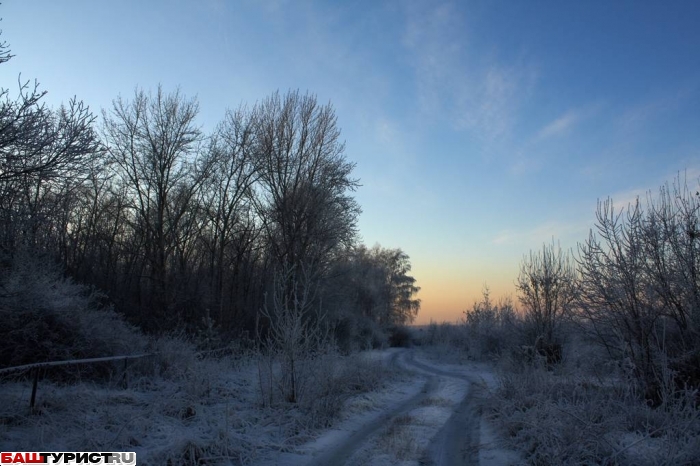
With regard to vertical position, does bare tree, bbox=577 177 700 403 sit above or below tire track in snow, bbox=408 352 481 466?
above

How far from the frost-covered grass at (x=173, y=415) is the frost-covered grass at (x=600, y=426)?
154 inches

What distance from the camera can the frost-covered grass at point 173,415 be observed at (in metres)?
6.73

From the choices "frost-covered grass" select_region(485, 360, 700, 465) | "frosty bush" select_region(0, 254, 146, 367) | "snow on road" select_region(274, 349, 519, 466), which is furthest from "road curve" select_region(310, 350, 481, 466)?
"frosty bush" select_region(0, 254, 146, 367)

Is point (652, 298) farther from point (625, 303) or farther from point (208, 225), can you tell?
point (208, 225)

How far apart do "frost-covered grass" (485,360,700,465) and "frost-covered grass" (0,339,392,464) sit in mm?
3911

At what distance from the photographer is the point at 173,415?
8.85m

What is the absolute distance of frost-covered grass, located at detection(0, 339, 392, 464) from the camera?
6.73m

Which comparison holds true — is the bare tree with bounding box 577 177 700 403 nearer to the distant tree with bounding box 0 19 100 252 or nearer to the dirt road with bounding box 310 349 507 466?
the dirt road with bounding box 310 349 507 466

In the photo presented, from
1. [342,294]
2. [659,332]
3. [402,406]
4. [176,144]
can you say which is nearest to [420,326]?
[342,294]

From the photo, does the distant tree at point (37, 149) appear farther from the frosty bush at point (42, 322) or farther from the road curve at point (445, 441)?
the road curve at point (445, 441)

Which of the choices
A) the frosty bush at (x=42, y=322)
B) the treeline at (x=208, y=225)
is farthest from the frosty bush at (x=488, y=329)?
the frosty bush at (x=42, y=322)

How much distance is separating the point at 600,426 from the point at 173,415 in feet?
24.7

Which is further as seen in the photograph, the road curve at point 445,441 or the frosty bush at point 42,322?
the frosty bush at point 42,322

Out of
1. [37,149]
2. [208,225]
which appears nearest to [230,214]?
[208,225]
